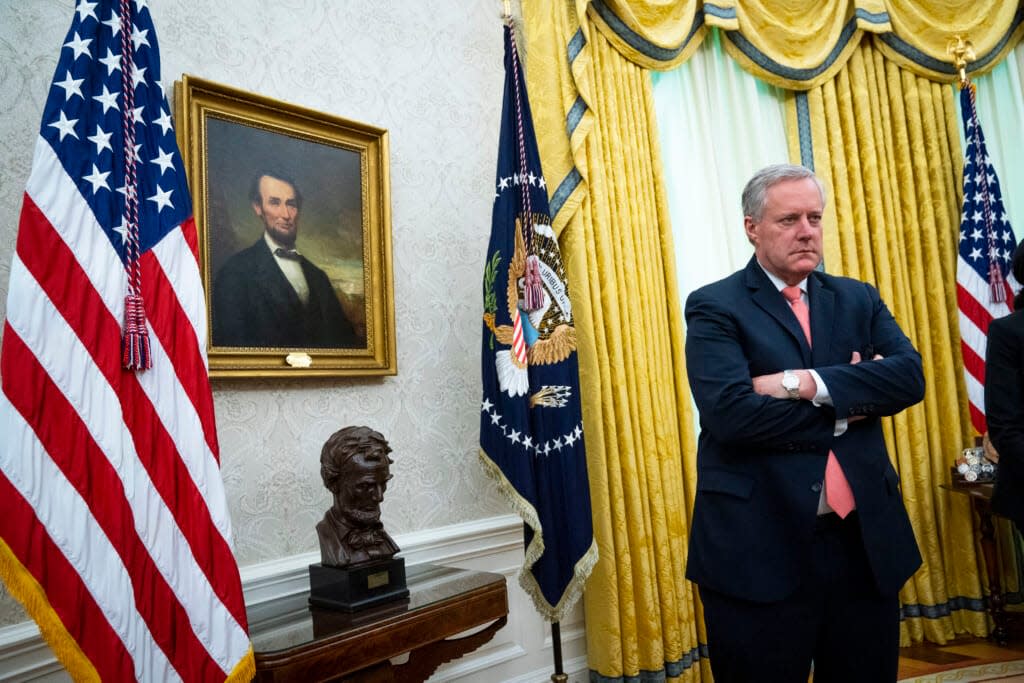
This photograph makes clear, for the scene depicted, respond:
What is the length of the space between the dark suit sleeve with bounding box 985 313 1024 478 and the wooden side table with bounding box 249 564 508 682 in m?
1.75

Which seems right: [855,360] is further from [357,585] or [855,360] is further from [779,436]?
[357,585]

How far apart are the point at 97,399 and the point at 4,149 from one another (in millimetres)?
883

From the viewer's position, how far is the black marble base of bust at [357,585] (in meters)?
2.15

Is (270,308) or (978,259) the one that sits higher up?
(978,259)

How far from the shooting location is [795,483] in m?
1.81

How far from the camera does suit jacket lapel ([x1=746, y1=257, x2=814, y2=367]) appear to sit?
1949mm

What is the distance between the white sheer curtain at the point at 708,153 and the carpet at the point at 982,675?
6.99ft

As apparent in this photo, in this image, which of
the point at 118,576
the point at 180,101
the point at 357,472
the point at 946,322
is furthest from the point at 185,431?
the point at 946,322

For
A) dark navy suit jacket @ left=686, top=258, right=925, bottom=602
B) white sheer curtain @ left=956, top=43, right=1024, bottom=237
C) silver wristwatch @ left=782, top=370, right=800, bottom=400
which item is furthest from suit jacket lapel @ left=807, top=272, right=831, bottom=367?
white sheer curtain @ left=956, top=43, right=1024, bottom=237

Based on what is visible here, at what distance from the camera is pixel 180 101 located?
2.42 metres

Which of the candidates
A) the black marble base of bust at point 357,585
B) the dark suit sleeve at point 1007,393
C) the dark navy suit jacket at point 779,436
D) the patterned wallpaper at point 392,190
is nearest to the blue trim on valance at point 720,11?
the patterned wallpaper at point 392,190

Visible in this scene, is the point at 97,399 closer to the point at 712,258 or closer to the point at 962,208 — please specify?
the point at 712,258

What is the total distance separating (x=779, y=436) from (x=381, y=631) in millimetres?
1183

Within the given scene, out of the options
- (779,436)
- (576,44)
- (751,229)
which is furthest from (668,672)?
(576,44)
